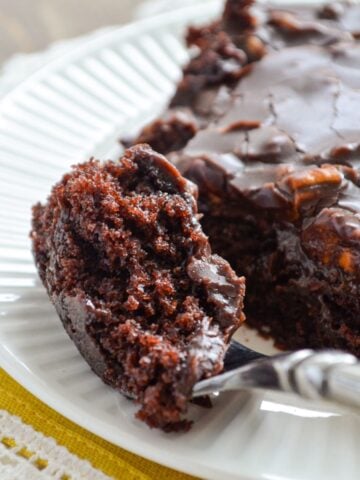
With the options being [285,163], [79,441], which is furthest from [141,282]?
[285,163]

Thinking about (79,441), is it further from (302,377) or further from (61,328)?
(302,377)

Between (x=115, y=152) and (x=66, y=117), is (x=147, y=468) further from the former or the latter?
(x=66, y=117)

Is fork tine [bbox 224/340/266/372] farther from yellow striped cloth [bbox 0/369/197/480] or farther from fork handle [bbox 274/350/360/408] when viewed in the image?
yellow striped cloth [bbox 0/369/197/480]

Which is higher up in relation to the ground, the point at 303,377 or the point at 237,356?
the point at 303,377

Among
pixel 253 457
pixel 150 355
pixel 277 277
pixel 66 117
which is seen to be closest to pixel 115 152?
pixel 66 117

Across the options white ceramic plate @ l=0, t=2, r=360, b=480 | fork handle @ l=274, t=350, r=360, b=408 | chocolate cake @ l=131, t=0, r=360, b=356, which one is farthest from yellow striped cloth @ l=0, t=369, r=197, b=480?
chocolate cake @ l=131, t=0, r=360, b=356

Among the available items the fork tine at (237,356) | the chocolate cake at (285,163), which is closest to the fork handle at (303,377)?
the fork tine at (237,356)
